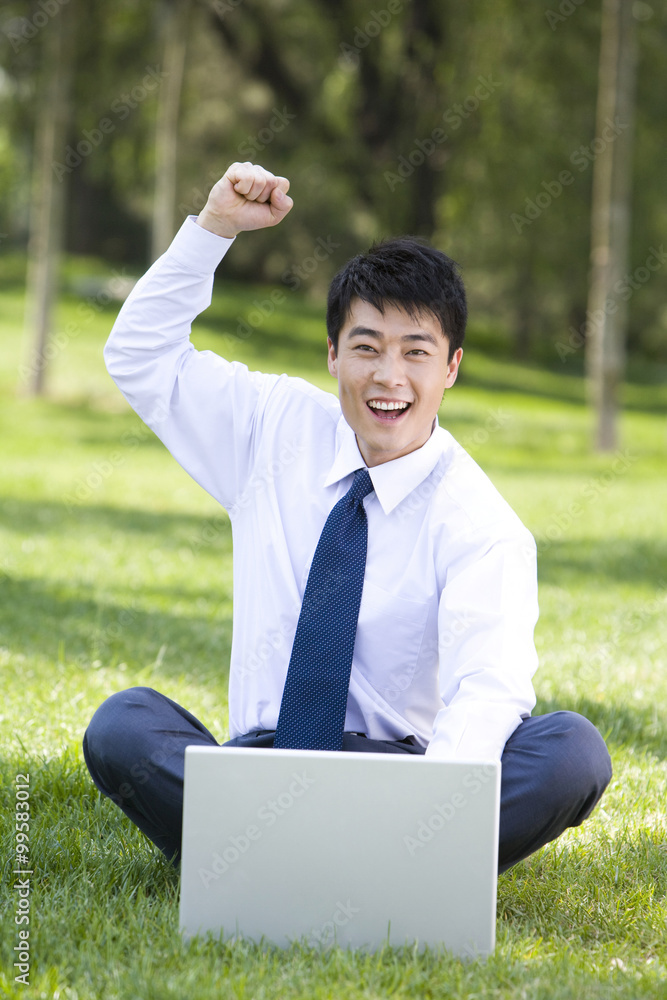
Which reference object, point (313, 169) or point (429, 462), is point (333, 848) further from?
point (313, 169)

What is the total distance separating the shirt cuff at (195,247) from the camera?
264cm

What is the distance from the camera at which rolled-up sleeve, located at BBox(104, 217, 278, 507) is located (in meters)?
2.66

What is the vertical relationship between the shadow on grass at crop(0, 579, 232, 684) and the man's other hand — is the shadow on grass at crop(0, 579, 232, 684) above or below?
below

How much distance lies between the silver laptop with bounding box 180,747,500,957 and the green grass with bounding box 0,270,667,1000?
0.20 feet
